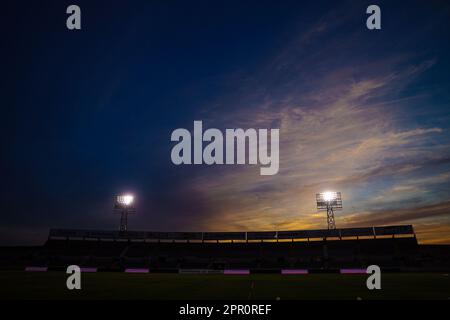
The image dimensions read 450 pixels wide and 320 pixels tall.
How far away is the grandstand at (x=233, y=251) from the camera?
5834cm

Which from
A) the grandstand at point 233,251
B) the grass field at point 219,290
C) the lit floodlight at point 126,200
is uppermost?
the lit floodlight at point 126,200

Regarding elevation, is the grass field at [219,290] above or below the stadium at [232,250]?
above

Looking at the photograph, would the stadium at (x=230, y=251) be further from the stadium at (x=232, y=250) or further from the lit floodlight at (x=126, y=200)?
the lit floodlight at (x=126, y=200)

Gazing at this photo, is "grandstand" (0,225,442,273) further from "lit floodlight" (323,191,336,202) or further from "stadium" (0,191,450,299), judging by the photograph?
"lit floodlight" (323,191,336,202)

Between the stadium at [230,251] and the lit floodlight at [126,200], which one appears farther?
the lit floodlight at [126,200]

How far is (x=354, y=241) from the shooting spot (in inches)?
2623

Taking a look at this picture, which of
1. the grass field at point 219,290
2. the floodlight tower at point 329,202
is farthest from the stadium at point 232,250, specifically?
the grass field at point 219,290

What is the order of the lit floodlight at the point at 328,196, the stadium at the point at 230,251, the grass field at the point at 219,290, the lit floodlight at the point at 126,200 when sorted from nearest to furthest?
the grass field at the point at 219,290 < the stadium at the point at 230,251 < the lit floodlight at the point at 328,196 < the lit floodlight at the point at 126,200

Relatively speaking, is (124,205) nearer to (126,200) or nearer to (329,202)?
(126,200)

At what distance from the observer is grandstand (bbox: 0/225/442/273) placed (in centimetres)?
5834

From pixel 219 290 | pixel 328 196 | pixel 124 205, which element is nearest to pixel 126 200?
pixel 124 205

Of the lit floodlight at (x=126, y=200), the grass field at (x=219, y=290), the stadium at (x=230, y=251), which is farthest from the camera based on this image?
the lit floodlight at (x=126, y=200)
